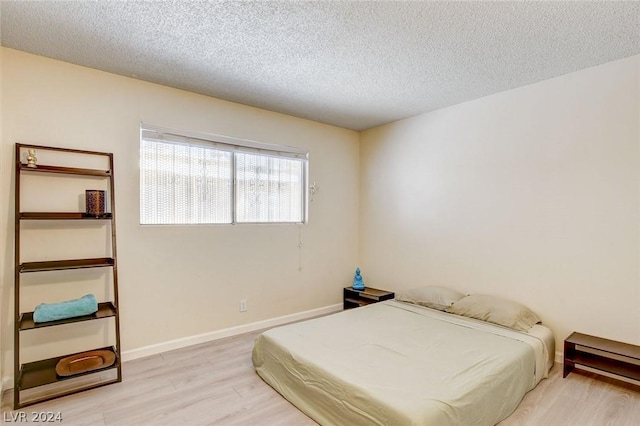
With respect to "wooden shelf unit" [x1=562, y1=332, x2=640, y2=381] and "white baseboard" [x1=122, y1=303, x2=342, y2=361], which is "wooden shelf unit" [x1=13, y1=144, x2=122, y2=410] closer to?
"white baseboard" [x1=122, y1=303, x2=342, y2=361]

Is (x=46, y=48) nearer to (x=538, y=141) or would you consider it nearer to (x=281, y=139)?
(x=281, y=139)

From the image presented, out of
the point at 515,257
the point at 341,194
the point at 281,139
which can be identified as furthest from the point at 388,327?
the point at 281,139

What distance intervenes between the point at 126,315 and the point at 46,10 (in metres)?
2.29

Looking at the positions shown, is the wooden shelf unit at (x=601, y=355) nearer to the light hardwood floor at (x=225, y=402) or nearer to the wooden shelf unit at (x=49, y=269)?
the light hardwood floor at (x=225, y=402)

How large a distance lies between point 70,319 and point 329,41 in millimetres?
2671

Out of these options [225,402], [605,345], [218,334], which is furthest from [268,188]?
[605,345]

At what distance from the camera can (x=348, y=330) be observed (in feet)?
9.03

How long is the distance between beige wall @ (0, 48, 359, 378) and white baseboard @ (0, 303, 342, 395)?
2.0 inches

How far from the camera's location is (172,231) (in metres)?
3.12

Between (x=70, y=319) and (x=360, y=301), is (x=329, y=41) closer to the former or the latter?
(x=70, y=319)

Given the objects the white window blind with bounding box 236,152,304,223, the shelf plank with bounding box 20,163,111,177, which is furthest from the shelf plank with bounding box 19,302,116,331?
the white window blind with bounding box 236,152,304,223

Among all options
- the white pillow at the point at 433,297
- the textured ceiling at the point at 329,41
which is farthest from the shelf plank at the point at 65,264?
the white pillow at the point at 433,297

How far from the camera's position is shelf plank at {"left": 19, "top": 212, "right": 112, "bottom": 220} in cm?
229

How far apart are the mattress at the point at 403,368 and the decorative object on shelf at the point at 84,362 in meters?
1.11
